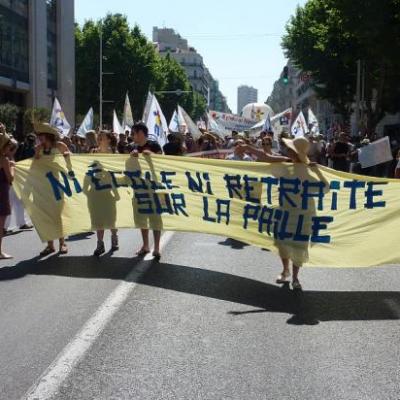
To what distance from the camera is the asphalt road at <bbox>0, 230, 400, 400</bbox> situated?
4.36 metres

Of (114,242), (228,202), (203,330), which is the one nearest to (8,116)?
(114,242)

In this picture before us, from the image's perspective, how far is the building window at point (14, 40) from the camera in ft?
130

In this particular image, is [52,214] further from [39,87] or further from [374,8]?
[39,87]

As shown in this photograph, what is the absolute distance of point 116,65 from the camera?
6356 cm

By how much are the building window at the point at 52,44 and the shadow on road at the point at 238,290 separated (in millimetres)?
A: 41324

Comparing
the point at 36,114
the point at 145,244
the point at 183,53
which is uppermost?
the point at 183,53

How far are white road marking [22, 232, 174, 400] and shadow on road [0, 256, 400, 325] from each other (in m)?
0.54

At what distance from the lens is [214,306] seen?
635 cm

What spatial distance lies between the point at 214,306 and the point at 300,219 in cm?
159

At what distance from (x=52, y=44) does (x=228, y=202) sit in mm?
44063

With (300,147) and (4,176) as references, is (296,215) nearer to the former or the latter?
(300,147)

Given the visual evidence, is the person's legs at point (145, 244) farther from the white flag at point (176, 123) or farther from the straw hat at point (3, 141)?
the white flag at point (176, 123)

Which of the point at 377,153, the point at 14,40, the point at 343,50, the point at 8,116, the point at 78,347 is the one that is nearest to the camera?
the point at 78,347

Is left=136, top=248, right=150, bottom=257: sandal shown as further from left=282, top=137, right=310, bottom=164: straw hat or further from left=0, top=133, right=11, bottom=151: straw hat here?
left=282, top=137, right=310, bottom=164: straw hat
